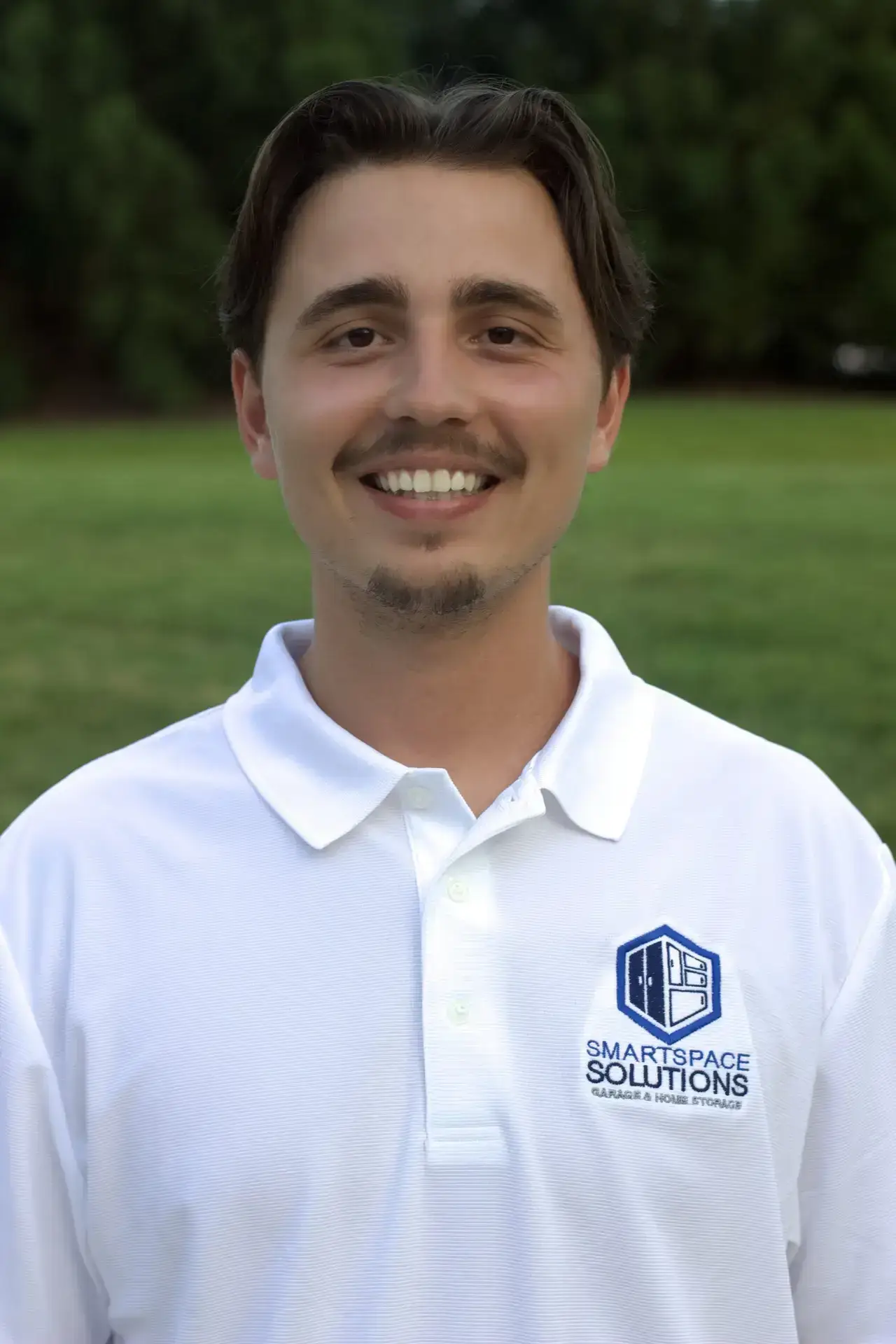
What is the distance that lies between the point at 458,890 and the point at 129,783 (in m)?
0.33

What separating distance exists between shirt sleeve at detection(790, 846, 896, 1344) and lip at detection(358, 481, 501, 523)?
529 millimetres

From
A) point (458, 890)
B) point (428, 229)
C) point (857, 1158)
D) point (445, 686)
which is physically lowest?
point (857, 1158)

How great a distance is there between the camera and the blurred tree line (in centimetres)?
2531

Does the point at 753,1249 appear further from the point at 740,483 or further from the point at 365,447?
the point at 740,483

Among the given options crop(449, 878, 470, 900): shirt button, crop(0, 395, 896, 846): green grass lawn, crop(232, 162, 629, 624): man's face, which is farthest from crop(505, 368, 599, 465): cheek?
crop(0, 395, 896, 846): green grass lawn

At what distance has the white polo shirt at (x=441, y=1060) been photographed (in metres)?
1.26

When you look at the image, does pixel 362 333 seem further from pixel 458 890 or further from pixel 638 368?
pixel 638 368

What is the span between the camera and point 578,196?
1513 millimetres

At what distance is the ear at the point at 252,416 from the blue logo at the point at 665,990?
581mm

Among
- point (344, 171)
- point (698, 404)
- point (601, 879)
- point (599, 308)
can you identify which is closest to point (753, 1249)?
point (601, 879)

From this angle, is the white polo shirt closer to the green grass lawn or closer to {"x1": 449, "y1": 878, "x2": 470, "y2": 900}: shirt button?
{"x1": 449, "y1": 878, "x2": 470, "y2": 900}: shirt button

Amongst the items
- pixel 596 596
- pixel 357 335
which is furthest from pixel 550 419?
pixel 596 596

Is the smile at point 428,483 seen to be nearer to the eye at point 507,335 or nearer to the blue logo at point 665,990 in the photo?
the eye at point 507,335

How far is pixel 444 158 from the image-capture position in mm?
1449
